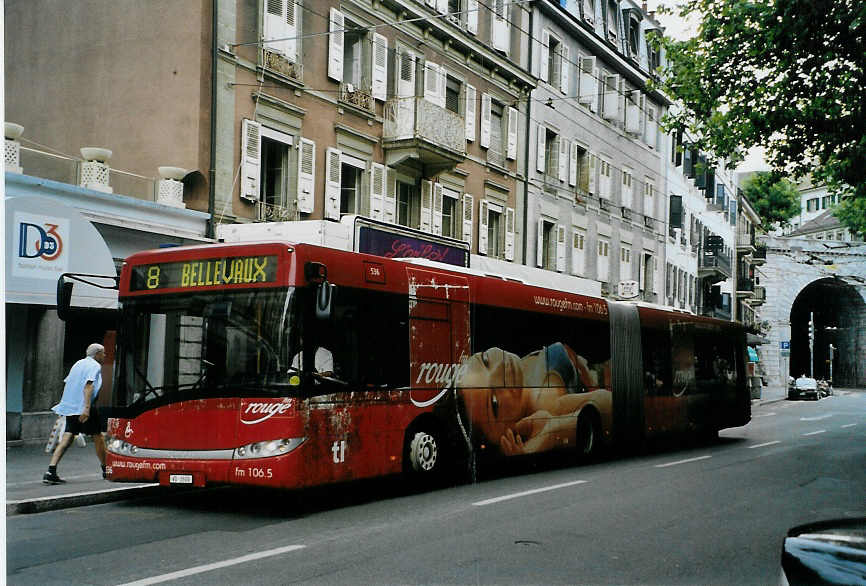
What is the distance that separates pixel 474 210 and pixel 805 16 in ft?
48.3

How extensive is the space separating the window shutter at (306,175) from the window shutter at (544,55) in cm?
1397

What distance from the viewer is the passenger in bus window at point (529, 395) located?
13906mm

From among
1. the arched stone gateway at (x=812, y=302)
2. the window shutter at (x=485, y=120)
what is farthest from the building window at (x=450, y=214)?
the arched stone gateway at (x=812, y=302)

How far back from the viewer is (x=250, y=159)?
846 inches

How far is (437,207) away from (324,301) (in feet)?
60.2

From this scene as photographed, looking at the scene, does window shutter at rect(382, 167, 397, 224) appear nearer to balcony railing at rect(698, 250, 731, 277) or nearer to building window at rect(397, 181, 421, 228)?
building window at rect(397, 181, 421, 228)

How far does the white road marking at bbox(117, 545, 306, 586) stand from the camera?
704cm

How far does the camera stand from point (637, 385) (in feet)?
62.8

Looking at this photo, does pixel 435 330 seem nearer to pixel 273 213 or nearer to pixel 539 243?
pixel 273 213

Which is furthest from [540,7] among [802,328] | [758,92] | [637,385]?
[802,328]

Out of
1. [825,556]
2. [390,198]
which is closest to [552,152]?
[390,198]

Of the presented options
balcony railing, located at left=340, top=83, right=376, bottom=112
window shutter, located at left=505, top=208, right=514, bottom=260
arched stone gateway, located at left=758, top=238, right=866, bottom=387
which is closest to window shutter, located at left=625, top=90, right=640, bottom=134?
window shutter, located at left=505, top=208, right=514, bottom=260

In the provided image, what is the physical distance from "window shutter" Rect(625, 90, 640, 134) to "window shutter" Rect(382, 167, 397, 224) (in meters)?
19.4

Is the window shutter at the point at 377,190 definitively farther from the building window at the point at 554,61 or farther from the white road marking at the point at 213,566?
the white road marking at the point at 213,566
